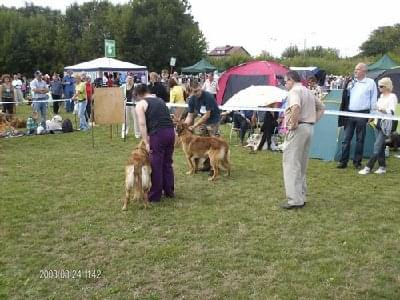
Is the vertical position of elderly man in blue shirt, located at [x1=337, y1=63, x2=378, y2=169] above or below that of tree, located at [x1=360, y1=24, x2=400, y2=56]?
below

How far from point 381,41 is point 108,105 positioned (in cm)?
7701

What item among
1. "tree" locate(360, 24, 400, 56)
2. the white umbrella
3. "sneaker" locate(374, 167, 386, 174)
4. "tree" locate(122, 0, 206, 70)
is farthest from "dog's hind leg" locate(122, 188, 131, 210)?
"tree" locate(360, 24, 400, 56)

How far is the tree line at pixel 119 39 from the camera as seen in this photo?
47844 millimetres

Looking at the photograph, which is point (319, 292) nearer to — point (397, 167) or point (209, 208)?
point (209, 208)

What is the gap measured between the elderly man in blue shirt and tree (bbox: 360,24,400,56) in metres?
74.3

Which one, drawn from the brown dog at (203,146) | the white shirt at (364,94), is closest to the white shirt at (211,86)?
the white shirt at (364,94)

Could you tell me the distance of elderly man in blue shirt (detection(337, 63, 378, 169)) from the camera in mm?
8188

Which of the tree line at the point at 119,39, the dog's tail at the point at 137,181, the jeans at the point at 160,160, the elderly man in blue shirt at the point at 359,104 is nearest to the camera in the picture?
the dog's tail at the point at 137,181

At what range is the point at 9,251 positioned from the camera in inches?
183

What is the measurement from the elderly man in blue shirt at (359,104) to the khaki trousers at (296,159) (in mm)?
2861

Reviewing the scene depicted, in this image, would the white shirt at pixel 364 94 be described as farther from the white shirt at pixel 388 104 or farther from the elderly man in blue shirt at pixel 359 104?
the white shirt at pixel 388 104

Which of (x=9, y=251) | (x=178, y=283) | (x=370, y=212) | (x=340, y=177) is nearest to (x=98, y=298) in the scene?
(x=178, y=283)

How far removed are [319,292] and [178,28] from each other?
4941cm

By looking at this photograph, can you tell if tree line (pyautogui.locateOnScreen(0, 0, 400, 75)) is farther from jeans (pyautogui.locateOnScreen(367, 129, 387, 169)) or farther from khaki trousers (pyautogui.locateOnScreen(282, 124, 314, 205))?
khaki trousers (pyautogui.locateOnScreen(282, 124, 314, 205))
